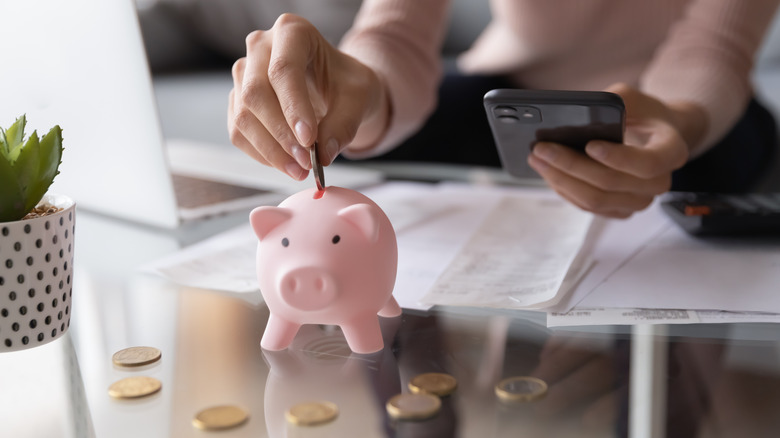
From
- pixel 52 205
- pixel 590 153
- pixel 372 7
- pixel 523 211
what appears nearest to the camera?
pixel 52 205

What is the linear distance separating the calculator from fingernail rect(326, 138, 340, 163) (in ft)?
1.26

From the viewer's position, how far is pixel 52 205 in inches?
20.5

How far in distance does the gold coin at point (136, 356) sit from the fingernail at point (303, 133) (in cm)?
17

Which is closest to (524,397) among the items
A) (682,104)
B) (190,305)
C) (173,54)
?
(190,305)

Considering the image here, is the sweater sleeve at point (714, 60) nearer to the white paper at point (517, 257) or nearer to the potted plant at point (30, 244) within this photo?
the white paper at point (517, 257)

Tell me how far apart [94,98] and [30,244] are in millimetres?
284

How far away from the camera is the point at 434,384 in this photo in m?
0.43

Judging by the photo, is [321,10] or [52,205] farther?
[321,10]

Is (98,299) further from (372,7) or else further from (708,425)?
(372,7)

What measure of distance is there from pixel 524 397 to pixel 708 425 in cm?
10

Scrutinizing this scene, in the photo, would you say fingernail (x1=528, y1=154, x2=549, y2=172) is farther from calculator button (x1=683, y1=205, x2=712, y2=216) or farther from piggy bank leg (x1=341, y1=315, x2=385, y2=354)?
piggy bank leg (x1=341, y1=315, x2=385, y2=354)

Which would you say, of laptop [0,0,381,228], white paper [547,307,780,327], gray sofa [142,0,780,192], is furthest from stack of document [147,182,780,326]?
gray sofa [142,0,780,192]

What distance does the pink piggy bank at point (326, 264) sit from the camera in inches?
17.8

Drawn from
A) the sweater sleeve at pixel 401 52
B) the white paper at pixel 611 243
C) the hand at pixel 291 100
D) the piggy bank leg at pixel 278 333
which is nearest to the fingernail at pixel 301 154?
the hand at pixel 291 100
